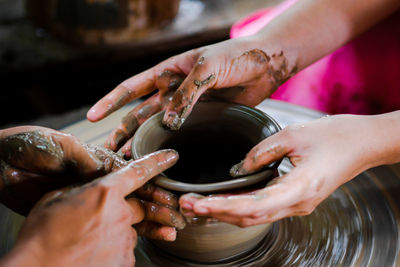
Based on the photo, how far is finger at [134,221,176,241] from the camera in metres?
0.96

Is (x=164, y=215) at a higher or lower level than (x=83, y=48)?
higher

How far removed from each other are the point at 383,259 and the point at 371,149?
286 mm

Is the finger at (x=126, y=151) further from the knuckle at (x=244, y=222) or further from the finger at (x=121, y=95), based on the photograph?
the knuckle at (x=244, y=222)

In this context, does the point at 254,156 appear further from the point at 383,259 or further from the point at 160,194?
the point at 383,259

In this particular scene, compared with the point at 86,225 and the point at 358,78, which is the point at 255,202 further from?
the point at 358,78

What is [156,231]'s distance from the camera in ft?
3.22

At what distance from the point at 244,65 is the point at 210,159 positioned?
332 mm

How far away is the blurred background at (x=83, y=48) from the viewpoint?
10.1 feet

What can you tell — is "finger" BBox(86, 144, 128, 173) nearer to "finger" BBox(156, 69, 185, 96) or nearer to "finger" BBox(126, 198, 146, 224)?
"finger" BBox(126, 198, 146, 224)

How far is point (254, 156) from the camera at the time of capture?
93 cm

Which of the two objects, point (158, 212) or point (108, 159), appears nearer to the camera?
point (158, 212)

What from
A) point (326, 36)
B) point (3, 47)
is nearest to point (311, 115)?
point (326, 36)

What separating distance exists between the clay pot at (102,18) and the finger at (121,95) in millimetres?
1852

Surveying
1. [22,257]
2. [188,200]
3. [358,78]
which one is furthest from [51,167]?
[358,78]
